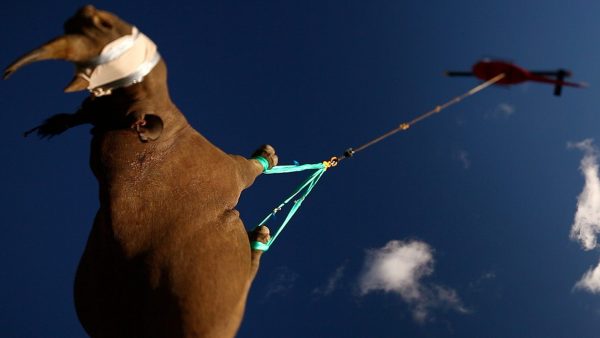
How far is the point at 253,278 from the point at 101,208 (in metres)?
1.20

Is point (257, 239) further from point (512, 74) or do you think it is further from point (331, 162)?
point (512, 74)

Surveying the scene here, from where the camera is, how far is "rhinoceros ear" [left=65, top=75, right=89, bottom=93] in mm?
2904

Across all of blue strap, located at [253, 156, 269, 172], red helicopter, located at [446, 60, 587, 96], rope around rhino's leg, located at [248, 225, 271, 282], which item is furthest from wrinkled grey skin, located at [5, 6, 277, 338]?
red helicopter, located at [446, 60, 587, 96]

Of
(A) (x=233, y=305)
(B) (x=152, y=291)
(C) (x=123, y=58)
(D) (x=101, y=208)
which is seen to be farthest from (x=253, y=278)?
(C) (x=123, y=58)

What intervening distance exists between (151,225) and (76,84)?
0.93 meters

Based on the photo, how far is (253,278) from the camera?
12.6 ft

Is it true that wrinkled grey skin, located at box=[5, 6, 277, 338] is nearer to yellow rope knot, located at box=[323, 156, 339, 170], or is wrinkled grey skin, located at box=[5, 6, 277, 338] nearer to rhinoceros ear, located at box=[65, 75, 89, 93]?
rhinoceros ear, located at box=[65, 75, 89, 93]

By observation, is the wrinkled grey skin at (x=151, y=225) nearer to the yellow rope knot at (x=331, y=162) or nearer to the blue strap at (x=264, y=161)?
the blue strap at (x=264, y=161)

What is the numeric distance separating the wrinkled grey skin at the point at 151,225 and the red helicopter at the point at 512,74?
1.75 meters

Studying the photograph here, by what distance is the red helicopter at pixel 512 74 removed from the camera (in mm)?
3029

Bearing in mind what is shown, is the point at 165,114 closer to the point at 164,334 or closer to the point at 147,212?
the point at 147,212

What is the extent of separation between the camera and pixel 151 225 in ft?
10.5

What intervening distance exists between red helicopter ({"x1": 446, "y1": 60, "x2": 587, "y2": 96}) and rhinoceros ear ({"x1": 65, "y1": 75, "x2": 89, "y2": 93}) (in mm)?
2109

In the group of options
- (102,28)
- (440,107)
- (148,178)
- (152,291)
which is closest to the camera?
(102,28)
